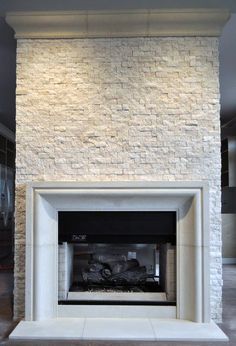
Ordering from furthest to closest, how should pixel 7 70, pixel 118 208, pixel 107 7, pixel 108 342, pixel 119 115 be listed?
1. pixel 7 70
2. pixel 119 115
3. pixel 118 208
4. pixel 107 7
5. pixel 108 342

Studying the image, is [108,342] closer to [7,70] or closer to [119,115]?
[119,115]

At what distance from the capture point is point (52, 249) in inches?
158

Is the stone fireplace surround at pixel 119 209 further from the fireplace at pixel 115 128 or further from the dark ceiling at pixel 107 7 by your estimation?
the dark ceiling at pixel 107 7

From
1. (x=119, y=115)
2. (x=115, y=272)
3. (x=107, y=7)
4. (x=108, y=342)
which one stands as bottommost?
(x=108, y=342)

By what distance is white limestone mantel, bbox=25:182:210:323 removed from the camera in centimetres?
387

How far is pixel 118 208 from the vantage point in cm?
400

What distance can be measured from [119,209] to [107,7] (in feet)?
6.34

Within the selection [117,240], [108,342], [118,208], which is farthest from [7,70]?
[108,342]

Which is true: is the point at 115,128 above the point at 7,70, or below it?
below

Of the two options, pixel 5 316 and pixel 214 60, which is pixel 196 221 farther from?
pixel 5 316

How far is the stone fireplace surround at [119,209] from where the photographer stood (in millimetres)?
3863

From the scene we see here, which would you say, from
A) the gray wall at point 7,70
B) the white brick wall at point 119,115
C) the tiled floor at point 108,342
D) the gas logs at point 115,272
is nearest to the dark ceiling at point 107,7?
the gray wall at point 7,70

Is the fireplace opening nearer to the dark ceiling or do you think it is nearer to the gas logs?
the gas logs

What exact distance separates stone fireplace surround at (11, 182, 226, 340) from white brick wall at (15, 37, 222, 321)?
21cm
